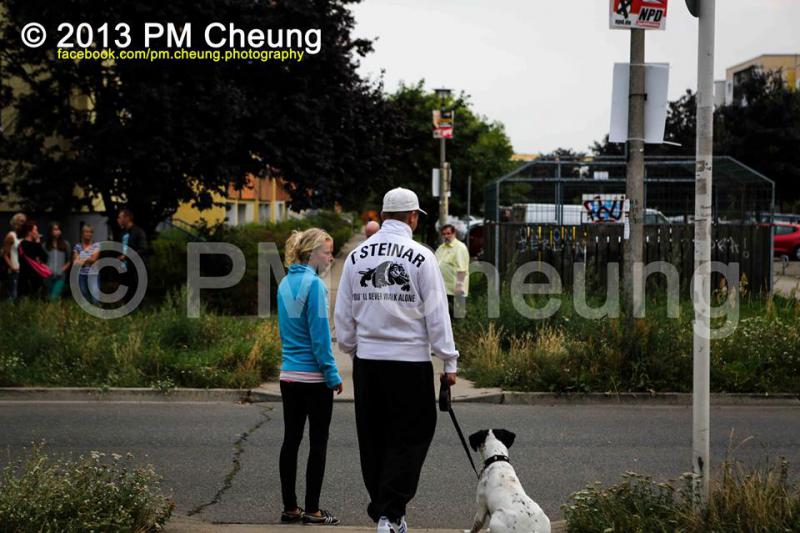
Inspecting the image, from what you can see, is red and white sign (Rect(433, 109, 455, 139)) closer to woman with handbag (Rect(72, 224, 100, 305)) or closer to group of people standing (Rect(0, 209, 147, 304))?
group of people standing (Rect(0, 209, 147, 304))

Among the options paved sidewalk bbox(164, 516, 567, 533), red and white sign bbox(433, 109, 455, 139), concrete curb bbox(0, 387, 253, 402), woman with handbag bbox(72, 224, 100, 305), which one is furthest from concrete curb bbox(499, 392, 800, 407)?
red and white sign bbox(433, 109, 455, 139)

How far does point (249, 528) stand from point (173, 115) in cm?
1476

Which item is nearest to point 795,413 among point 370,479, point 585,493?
point 585,493

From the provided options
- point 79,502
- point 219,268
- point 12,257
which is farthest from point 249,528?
point 219,268

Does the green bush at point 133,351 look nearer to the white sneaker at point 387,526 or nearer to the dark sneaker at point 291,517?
the dark sneaker at point 291,517

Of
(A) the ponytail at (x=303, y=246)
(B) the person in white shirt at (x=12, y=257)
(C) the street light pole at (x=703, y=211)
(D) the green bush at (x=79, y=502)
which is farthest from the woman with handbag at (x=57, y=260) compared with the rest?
(C) the street light pole at (x=703, y=211)

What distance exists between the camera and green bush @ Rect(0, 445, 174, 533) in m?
5.36

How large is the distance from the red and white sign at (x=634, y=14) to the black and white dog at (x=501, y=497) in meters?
5.66

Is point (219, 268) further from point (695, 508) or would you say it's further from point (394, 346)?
point (695, 508)

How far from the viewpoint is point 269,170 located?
22531 millimetres

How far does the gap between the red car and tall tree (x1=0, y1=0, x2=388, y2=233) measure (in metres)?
23.7

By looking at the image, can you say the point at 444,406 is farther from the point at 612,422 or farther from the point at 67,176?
the point at 67,176

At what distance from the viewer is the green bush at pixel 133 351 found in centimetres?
1234

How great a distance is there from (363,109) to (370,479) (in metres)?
18.4
